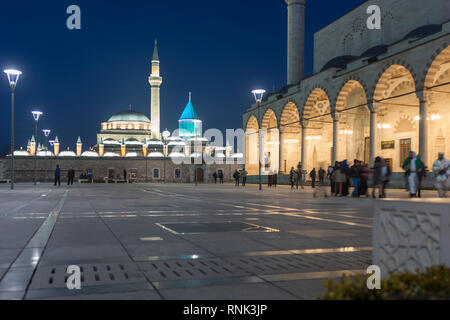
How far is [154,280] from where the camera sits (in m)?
3.50

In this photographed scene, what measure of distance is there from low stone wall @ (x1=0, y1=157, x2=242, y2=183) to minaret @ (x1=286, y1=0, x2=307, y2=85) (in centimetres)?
2079

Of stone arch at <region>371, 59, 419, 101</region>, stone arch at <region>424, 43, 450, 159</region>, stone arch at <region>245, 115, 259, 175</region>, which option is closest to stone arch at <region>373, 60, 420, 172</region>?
stone arch at <region>424, 43, 450, 159</region>

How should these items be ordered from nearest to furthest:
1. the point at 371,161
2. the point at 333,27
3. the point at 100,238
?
1. the point at 100,238
2. the point at 371,161
3. the point at 333,27

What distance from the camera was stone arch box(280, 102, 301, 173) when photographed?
3809 centimetres

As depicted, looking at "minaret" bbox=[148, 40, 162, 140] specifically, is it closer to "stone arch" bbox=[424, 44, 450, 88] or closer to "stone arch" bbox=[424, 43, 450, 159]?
"stone arch" bbox=[424, 43, 450, 159]

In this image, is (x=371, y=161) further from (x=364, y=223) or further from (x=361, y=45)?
(x=364, y=223)

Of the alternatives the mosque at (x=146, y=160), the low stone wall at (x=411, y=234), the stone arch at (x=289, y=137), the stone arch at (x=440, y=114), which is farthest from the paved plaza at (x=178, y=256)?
the mosque at (x=146, y=160)

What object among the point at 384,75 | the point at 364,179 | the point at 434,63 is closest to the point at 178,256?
the point at 364,179

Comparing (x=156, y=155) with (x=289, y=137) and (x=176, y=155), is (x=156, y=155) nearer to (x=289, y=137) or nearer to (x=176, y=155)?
(x=176, y=155)

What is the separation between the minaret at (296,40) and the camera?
127 ft

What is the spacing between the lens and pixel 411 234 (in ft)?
10.3

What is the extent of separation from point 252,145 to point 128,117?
3883cm

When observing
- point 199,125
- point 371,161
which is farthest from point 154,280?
point 199,125
